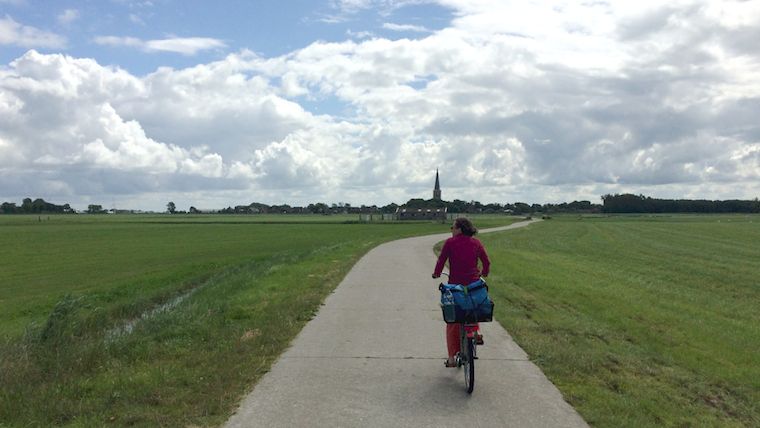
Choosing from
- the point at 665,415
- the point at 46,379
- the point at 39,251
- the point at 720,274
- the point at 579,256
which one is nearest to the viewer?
the point at 665,415

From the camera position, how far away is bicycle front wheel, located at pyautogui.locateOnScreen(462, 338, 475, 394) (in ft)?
22.7

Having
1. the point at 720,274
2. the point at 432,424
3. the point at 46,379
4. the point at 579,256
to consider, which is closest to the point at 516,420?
the point at 432,424

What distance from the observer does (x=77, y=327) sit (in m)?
13.1

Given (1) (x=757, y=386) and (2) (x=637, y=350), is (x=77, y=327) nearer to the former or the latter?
(2) (x=637, y=350)

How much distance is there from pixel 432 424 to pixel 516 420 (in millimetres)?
808

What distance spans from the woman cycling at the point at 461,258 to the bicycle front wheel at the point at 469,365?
0.30 meters

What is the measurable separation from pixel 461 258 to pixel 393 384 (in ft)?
5.55

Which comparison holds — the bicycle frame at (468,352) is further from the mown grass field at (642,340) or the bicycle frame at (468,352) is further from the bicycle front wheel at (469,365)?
the mown grass field at (642,340)

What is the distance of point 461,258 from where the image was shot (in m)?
7.61

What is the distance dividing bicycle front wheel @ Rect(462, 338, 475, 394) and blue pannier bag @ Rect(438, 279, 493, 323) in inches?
10.8

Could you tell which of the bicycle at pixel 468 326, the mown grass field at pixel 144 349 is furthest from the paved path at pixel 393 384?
the mown grass field at pixel 144 349

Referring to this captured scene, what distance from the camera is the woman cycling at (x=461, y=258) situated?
299 inches

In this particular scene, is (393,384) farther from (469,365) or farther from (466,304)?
(466,304)

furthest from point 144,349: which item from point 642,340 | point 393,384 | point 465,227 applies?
point 642,340
